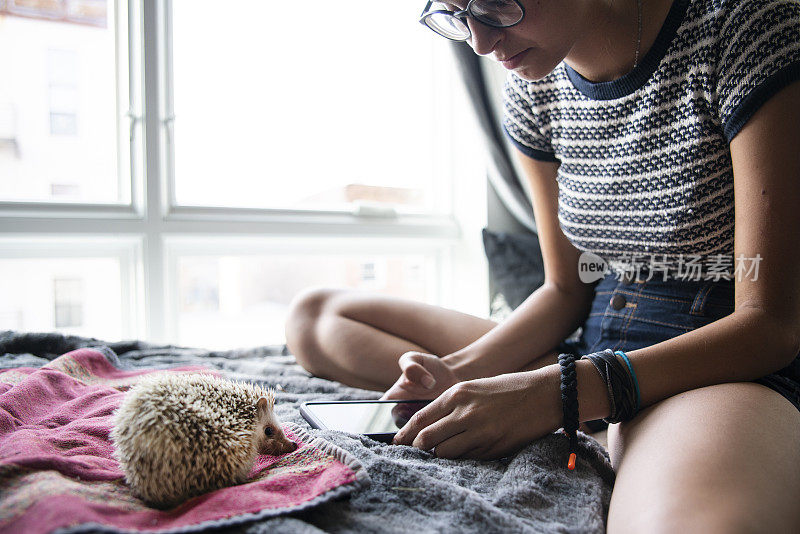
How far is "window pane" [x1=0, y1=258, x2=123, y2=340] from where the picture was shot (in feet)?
6.17

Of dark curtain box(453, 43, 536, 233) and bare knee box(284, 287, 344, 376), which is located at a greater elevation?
dark curtain box(453, 43, 536, 233)

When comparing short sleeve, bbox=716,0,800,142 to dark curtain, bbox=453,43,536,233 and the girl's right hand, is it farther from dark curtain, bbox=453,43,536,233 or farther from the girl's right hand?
dark curtain, bbox=453,43,536,233

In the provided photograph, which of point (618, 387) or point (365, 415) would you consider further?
point (365, 415)

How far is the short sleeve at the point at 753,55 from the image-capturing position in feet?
2.62

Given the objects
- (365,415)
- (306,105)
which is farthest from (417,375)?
(306,105)

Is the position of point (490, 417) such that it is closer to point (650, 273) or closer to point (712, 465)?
point (712, 465)

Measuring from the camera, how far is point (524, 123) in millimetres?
1251

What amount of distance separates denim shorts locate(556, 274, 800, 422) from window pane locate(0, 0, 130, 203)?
1.63 m

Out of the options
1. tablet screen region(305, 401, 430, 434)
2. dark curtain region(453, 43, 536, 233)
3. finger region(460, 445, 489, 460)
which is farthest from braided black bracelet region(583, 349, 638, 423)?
dark curtain region(453, 43, 536, 233)

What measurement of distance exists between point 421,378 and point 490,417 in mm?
215

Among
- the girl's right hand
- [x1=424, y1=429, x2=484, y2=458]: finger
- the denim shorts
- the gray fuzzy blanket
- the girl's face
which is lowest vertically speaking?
the gray fuzzy blanket

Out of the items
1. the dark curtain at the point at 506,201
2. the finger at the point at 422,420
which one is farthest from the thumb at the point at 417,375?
the dark curtain at the point at 506,201

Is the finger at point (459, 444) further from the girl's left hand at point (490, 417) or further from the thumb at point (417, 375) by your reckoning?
the thumb at point (417, 375)

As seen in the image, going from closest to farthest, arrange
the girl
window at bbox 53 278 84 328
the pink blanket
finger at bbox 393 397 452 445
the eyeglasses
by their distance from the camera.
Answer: the pink blanket, the girl, finger at bbox 393 397 452 445, the eyeglasses, window at bbox 53 278 84 328
